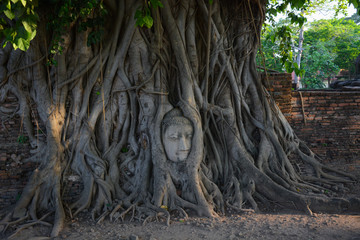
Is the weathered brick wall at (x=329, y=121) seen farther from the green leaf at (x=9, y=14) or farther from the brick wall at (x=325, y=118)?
the green leaf at (x=9, y=14)

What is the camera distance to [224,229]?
128 inches

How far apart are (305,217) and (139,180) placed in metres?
2.08

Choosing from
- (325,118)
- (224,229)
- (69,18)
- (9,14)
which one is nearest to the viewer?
(9,14)

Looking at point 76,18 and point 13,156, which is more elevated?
point 76,18

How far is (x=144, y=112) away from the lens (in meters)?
4.14

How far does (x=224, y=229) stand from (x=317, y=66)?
11642 millimetres

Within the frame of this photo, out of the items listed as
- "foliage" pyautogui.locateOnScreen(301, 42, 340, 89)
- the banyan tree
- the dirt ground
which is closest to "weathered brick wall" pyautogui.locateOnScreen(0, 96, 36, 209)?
the banyan tree

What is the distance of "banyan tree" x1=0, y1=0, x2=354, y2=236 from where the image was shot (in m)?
3.80

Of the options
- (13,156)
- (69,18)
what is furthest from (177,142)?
(13,156)

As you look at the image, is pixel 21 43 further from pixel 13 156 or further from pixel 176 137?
pixel 13 156

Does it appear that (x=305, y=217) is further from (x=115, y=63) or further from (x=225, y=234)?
(x=115, y=63)

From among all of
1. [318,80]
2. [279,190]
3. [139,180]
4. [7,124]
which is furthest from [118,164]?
[318,80]

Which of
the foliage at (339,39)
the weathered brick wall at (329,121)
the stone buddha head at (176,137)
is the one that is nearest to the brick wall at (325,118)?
the weathered brick wall at (329,121)

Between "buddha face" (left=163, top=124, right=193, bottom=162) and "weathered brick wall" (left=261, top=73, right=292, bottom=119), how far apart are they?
2.15m
